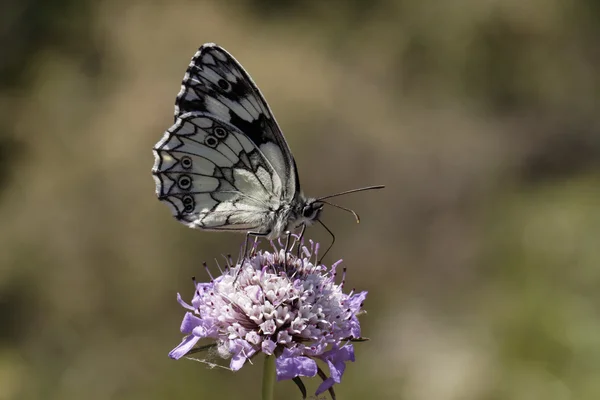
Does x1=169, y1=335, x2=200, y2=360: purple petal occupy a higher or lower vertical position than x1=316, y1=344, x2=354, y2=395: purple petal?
lower

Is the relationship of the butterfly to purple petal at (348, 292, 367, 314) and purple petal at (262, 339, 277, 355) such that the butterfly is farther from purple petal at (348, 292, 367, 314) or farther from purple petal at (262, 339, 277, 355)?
purple petal at (262, 339, 277, 355)

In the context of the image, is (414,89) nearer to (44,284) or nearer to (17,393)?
(44,284)

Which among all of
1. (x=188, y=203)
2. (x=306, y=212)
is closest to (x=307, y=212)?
(x=306, y=212)

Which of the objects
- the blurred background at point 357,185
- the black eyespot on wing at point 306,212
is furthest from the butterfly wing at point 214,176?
the blurred background at point 357,185

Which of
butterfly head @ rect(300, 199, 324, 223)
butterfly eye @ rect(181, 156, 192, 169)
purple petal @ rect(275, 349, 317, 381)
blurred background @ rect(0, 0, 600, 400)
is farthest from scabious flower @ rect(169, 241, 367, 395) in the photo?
blurred background @ rect(0, 0, 600, 400)

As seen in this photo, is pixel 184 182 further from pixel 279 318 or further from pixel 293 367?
pixel 293 367

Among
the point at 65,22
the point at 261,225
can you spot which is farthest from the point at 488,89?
the point at 261,225

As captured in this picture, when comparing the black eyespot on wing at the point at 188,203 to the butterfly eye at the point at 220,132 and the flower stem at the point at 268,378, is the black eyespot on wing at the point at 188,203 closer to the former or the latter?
the butterfly eye at the point at 220,132
